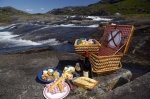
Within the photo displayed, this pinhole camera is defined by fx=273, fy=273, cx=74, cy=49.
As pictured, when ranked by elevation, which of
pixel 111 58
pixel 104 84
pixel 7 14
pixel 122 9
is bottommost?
pixel 122 9

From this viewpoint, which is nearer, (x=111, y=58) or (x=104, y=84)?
(x=104, y=84)

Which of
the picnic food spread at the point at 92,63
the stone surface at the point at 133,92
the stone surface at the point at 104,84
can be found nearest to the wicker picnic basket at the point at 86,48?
the picnic food spread at the point at 92,63

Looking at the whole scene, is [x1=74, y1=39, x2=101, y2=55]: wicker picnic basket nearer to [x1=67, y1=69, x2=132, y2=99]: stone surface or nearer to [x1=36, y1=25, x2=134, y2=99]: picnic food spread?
[x1=36, y1=25, x2=134, y2=99]: picnic food spread

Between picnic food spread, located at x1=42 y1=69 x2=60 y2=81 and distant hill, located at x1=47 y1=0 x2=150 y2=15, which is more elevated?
picnic food spread, located at x1=42 y1=69 x2=60 y2=81

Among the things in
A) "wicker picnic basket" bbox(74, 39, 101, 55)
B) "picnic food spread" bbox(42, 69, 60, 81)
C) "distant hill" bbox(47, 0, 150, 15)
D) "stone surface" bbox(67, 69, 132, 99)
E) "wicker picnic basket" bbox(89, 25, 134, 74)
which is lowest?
"distant hill" bbox(47, 0, 150, 15)

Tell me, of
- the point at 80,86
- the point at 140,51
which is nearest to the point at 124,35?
the point at 80,86

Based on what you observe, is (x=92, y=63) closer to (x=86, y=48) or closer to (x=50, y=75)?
(x=86, y=48)

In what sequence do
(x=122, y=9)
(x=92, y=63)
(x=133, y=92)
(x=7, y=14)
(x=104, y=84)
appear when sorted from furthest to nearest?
(x=122, y=9), (x=7, y=14), (x=92, y=63), (x=104, y=84), (x=133, y=92)

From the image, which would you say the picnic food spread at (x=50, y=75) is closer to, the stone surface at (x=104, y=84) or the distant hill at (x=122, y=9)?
the stone surface at (x=104, y=84)

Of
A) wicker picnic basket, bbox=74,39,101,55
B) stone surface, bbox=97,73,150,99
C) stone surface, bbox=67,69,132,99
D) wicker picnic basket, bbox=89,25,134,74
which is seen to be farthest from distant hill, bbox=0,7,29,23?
stone surface, bbox=97,73,150,99

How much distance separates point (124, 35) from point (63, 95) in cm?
281

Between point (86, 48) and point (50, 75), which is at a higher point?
point (86, 48)

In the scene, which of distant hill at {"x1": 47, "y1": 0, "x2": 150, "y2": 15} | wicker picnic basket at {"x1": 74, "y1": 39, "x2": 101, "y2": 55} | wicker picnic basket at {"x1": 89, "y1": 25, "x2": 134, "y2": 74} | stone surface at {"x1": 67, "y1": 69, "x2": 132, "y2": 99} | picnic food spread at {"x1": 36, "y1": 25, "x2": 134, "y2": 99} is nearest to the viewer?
stone surface at {"x1": 67, "y1": 69, "x2": 132, "y2": 99}

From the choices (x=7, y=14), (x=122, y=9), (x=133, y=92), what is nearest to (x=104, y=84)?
(x=133, y=92)
